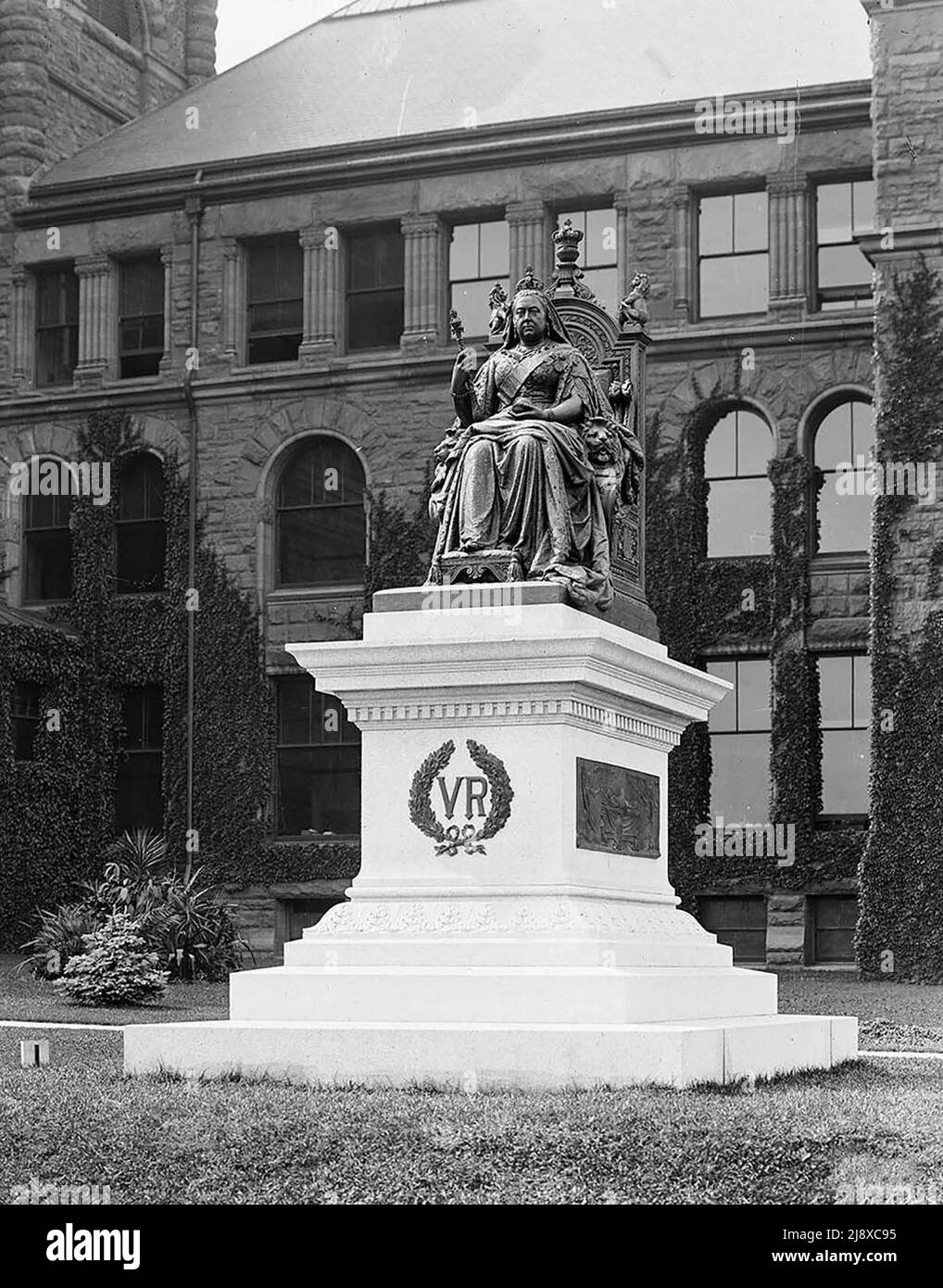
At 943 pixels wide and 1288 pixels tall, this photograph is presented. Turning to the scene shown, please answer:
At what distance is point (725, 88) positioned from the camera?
121 ft

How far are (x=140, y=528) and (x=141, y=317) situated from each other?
3.91 metres

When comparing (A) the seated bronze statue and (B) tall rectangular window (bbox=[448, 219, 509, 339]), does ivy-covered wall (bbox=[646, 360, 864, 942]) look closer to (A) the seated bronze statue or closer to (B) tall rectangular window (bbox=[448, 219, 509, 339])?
(B) tall rectangular window (bbox=[448, 219, 509, 339])

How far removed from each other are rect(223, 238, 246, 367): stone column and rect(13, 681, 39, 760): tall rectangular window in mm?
6662

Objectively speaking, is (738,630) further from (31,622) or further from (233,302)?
(31,622)

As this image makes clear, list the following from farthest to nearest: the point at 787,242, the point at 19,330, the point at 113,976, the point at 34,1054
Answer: the point at 19,330 < the point at 787,242 < the point at 113,976 < the point at 34,1054

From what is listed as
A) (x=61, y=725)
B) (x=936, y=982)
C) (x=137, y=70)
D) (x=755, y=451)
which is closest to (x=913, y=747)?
(x=936, y=982)

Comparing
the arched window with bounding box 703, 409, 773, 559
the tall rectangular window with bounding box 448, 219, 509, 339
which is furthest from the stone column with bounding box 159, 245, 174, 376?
the arched window with bounding box 703, 409, 773, 559

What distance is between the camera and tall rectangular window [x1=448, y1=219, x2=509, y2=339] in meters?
38.3

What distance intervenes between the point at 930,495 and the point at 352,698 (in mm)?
19447

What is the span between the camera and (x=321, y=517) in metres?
38.6

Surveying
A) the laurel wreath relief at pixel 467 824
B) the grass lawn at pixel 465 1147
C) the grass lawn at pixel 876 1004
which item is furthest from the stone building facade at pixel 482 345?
the grass lawn at pixel 465 1147

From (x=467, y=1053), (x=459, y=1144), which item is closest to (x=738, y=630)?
(x=467, y=1053)

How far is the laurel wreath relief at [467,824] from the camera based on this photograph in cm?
1273

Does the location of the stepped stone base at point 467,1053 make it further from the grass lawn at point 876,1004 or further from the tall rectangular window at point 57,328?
the tall rectangular window at point 57,328
